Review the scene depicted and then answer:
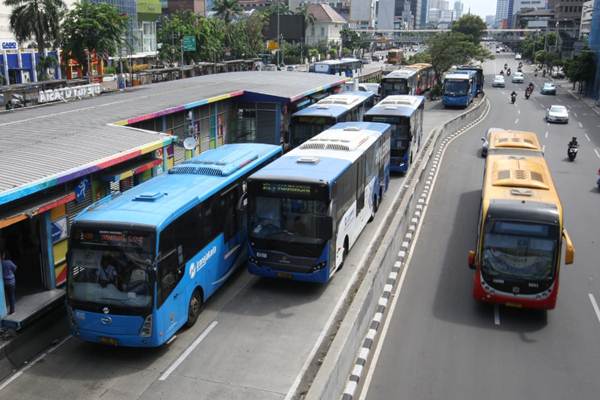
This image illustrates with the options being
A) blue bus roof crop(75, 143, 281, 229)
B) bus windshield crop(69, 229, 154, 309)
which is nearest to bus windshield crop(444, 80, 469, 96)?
blue bus roof crop(75, 143, 281, 229)

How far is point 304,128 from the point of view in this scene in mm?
25891

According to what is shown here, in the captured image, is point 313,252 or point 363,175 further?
point 363,175

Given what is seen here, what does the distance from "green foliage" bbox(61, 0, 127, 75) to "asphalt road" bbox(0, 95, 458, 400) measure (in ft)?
108

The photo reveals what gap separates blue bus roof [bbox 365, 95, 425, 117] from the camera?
88.1ft

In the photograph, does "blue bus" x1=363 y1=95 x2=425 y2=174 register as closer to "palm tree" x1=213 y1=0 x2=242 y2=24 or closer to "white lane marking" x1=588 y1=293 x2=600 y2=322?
"white lane marking" x1=588 y1=293 x2=600 y2=322

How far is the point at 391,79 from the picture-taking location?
46.9 meters

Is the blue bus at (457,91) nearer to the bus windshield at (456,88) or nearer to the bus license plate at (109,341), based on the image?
the bus windshield at (456,88)

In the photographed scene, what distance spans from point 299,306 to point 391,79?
3568cm

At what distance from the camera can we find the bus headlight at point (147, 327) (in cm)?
1095

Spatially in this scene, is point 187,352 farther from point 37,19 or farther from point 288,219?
point 37,19

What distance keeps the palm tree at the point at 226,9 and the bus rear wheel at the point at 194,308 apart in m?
85.6

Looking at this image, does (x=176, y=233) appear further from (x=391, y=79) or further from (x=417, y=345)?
(x=391, y=79)

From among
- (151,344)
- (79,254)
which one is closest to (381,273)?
(151,344)

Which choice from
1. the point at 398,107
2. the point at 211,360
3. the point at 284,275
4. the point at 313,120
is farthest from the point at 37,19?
the point at 211,360
